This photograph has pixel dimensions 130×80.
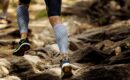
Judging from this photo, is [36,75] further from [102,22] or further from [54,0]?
[102,22]

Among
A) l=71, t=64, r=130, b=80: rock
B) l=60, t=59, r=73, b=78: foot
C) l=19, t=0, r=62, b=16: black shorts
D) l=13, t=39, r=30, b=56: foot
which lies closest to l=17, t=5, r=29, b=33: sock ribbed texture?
l=13, t=39, r=30, b=56: foot

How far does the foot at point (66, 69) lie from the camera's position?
6277 millimetres

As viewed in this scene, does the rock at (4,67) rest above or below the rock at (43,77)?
above

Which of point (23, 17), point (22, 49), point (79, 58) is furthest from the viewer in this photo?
point (79, 58)

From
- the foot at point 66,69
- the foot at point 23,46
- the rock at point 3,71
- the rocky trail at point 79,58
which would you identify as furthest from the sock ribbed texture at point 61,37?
the rock at point 3,71

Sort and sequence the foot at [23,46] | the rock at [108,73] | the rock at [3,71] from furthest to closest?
1. the foot at [23,46]
2. the rock at [3,71]
3. the rock at [108,73]

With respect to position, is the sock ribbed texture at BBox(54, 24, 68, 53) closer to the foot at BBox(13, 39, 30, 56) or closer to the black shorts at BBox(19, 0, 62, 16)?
the black shorts at BBox(19, 0, 62, 16)

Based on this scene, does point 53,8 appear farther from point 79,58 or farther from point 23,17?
point 79,58

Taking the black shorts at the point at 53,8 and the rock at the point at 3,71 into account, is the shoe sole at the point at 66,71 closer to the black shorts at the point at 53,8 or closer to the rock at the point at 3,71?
the black shorts at the point at 53,8

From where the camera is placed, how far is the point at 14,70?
7465 millimetres

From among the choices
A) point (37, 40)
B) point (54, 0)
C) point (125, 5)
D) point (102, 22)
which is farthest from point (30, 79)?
point (125, 5)

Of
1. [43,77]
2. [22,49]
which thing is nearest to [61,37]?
[43,77]

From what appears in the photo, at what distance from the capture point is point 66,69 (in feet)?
20.7

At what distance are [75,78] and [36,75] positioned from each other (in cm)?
83
